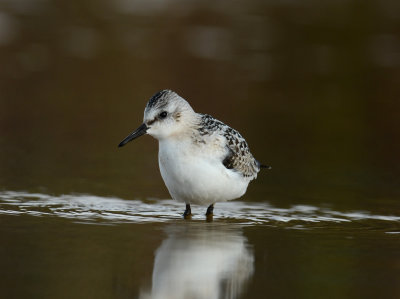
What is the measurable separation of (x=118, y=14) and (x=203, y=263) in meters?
15.5

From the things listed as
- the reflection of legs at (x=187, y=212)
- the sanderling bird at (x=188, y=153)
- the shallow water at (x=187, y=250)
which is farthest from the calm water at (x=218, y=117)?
the sanderling bird at (x=188, y=153)

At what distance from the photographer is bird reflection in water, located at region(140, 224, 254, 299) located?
6.04 meters

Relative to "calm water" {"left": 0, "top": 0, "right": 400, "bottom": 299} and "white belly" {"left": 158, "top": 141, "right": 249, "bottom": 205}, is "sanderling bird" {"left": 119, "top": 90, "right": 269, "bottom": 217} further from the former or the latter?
"calm water" {"left": 0, "top": 0, "right": 400, "bottom": 299}

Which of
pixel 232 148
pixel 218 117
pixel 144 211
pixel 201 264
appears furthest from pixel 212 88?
pixel 201 264

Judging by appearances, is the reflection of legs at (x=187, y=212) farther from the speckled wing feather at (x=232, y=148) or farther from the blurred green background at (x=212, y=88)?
the blurred green background at (x=212, y=88)

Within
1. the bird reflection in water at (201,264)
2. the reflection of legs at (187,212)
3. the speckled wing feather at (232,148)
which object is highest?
the speckled wing feather at (232,148)

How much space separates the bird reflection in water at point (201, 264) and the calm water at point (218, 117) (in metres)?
0.02

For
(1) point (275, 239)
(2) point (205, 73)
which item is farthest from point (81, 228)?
(2) point (205, 73)

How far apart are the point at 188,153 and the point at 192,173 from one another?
20cm

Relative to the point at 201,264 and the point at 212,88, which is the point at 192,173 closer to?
the point at 201,264

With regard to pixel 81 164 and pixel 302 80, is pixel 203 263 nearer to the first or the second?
pixel 81 164

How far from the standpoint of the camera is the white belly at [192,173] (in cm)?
852

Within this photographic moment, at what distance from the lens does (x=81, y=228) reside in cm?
785

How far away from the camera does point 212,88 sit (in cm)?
1566
